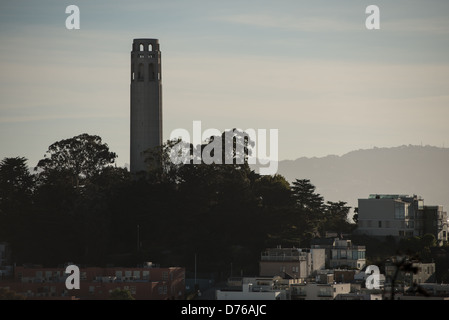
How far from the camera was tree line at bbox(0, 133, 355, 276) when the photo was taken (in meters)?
105

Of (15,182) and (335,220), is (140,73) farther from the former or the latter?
(335,220)

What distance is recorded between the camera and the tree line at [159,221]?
10456cm

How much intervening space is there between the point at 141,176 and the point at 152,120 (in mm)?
10533

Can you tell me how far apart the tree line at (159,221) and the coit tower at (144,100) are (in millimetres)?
11754

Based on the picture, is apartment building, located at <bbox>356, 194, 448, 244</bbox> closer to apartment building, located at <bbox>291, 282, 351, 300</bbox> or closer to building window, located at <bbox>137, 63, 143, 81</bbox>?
apartment building, located at <bbox>291, 282, 351, 300</bbox>

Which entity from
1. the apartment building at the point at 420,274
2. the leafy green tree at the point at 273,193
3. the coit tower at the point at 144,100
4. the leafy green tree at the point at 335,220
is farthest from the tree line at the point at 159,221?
the coit tower at the point at 144,100

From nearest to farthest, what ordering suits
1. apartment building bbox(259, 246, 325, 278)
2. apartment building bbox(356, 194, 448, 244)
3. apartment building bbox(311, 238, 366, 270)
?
1. apartment building bbox(259, 246, 325, 278)
2. apartment building bbox(311, 238, 366, 270)
3. apartment building bbox(356, 194, 448, 244)

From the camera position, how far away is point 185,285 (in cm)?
Result: 10156

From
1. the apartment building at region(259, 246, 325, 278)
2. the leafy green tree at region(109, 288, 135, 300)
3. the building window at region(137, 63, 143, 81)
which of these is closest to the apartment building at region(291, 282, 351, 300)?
the apartment building at region(259, 246, 325, 278)

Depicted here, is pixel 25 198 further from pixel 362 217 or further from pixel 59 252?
pixel 362 217

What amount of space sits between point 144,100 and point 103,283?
29168 millimetres

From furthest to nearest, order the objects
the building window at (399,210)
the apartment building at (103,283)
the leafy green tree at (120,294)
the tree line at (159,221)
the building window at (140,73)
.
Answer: the building window at (140,73)
the building window at (399,210)
the tree line at (159,221)
the apartment building at (103,283)
the leafy green tree at (120,294)

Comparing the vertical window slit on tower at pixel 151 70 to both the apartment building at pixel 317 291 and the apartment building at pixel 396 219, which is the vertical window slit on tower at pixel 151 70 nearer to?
the apartment building at pixel 396 219

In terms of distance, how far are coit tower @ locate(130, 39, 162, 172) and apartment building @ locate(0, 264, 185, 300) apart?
2044 centimetres
